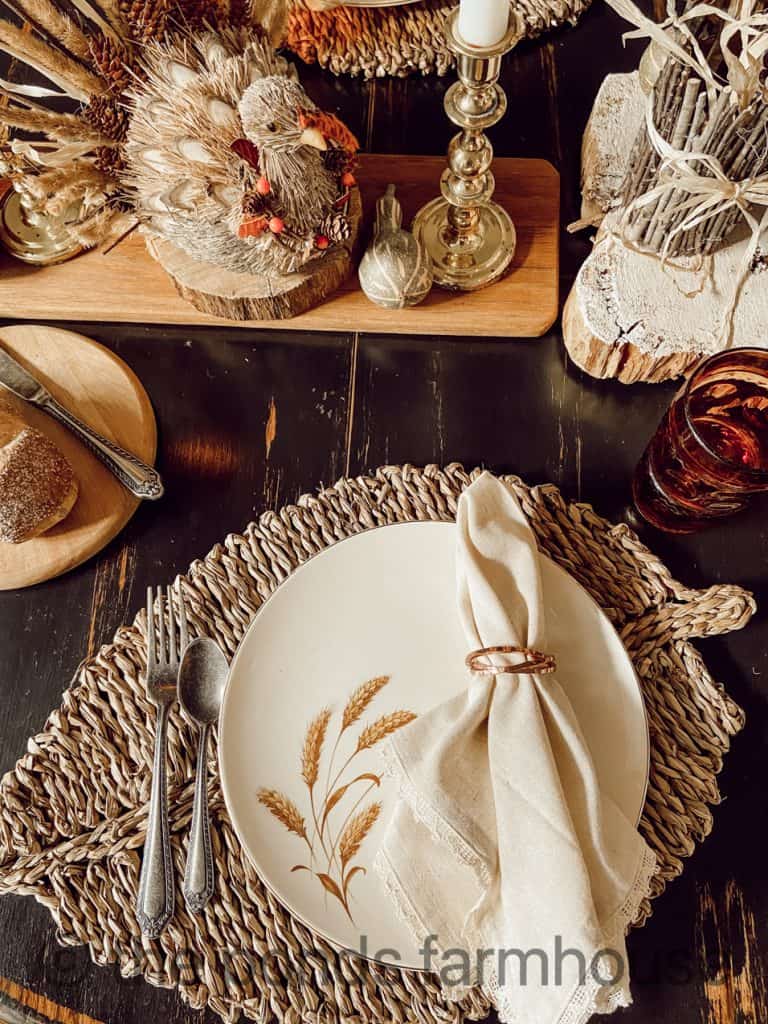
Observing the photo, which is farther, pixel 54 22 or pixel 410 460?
pixel 410 460

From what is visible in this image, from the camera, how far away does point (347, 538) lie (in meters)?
0.70

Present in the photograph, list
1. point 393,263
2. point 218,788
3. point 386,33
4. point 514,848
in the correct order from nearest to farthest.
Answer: point 514,848 < point 218,788 < point 393,263 < point 386,33

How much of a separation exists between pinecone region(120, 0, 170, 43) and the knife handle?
1.11 feet

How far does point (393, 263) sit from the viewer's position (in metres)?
0.77

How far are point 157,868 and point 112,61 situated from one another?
26.4 inches

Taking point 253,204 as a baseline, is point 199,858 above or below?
below

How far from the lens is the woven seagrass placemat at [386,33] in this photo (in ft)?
2.97

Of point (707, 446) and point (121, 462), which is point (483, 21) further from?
point (121, 462)

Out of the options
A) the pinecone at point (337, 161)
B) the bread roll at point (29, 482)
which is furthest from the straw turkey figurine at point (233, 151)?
the bread roll at point (29, 482)

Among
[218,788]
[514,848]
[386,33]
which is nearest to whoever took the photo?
[514,848]

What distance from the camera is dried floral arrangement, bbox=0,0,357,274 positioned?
642 mm

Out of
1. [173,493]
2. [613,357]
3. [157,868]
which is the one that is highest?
[613,357]

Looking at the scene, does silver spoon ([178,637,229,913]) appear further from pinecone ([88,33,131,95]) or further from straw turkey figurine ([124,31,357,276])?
pinecone ([88,33,131,95])

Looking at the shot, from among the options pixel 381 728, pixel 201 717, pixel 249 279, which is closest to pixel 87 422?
pixel 249 279
